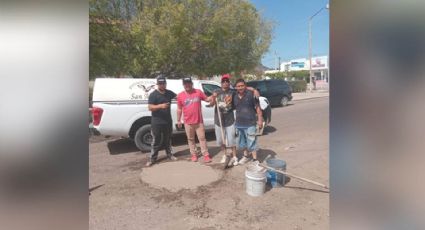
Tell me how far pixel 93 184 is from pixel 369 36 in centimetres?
492

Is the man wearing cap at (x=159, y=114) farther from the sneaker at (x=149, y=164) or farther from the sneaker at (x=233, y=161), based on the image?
the sneaker at (x=233, y=161)

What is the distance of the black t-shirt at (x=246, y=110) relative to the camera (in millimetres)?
5539

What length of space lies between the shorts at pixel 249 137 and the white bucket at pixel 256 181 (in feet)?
3.87

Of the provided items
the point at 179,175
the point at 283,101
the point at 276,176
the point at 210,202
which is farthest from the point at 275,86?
the point at 210,202

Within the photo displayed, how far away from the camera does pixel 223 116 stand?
5.92 m

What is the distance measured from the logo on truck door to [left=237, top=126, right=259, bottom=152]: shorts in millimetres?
2829

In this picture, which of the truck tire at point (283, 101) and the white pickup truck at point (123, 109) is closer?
the white pickup truck at point (123, 109)

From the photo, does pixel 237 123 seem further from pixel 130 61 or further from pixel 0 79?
pixel 130 61

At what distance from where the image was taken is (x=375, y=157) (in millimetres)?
1440

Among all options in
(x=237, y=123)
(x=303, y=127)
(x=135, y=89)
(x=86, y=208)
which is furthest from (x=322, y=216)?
(x=303, y=127)

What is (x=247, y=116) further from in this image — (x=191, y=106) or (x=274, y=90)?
(x=274, y=90)

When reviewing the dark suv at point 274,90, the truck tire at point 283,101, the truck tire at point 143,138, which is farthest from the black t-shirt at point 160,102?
the truck tire at point 283,101

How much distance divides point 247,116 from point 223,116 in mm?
580

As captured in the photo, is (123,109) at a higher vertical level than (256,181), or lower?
higher
